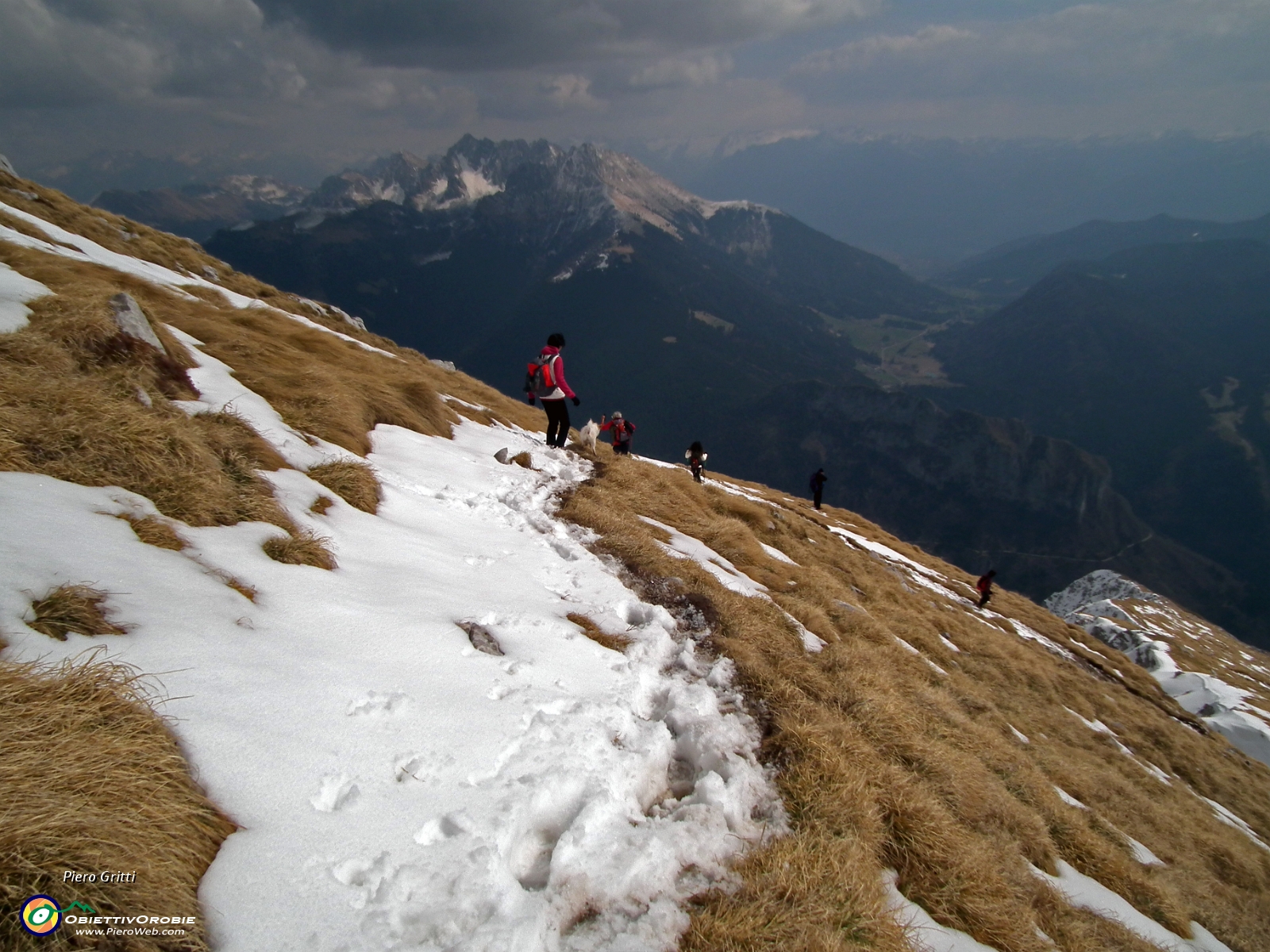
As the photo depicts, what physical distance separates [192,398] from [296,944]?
977 centimetres

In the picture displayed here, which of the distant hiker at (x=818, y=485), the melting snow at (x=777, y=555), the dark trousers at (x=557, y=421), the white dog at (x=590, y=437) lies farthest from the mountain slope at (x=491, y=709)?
the distant hiker at (x=818, y=485)

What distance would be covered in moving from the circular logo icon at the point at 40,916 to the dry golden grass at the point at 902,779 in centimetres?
366

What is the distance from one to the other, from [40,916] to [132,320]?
1018 centimetres

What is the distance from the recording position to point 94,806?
3.07m

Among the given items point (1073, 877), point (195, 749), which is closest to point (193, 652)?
point (195, 749)

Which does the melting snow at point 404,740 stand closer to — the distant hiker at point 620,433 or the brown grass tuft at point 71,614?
the brown grass tuft at point 71,614

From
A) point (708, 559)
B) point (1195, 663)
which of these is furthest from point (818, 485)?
point (1195, 663)

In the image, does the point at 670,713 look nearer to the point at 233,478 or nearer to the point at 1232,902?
the point at 233,478

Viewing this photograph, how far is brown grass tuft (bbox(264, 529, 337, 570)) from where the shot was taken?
6.81m

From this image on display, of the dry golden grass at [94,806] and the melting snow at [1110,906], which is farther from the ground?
the dry golden grass at [94,806]

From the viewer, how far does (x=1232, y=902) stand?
12.3 m

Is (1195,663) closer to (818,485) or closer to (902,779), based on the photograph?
(818,485)

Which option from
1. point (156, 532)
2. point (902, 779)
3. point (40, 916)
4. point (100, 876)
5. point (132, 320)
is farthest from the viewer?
point (132, 320)

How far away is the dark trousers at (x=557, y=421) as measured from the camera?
664 inches
